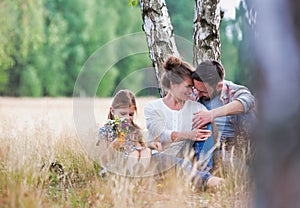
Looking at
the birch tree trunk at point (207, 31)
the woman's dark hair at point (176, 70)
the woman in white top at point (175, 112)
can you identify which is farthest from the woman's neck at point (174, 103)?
the birch tree trunk at point (207, 31)

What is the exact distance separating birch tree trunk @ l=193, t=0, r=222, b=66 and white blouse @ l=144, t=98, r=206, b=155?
66 cm

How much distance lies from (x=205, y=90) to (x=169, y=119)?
0.32 m

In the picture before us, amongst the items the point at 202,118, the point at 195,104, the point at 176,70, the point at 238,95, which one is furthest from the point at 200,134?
the point at 176,70

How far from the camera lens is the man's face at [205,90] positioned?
3.62 m

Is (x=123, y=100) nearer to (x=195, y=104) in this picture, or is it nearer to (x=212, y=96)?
(x=195, y=104)

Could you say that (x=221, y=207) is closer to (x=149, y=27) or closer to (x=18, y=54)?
(x=149, y=27)

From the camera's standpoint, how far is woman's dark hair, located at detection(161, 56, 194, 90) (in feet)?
12.0

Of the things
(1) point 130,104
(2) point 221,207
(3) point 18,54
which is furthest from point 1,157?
(3) point 18,54

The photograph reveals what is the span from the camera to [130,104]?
369 cm

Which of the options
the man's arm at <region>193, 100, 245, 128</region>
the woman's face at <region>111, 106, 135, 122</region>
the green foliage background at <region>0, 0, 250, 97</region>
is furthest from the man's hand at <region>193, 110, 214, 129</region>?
the green foliage background at <region>0, 0, 250, 97</region>

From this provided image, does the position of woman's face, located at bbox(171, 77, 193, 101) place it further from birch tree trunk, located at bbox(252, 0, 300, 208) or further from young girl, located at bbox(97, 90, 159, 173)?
birch tree trunk, located at bbox(252, 0, 300, 208)

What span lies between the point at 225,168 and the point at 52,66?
21866mm

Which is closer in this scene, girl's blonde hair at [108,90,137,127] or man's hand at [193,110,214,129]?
man's hand at [193,110,214,129]

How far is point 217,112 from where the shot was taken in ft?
11.5
